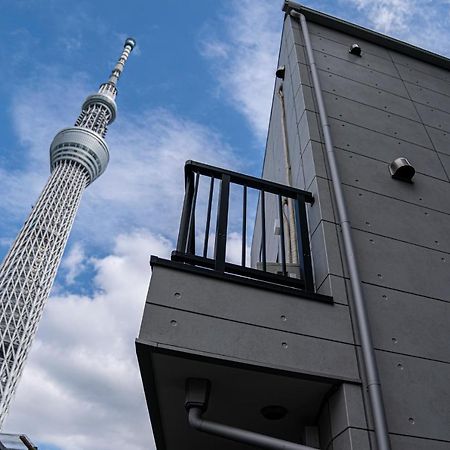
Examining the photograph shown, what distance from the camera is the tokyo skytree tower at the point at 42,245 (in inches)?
1420

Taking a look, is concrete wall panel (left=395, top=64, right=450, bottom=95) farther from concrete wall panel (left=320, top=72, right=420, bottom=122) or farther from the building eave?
concrete wall panel (left=320, top=72, right=420, bottom=122)

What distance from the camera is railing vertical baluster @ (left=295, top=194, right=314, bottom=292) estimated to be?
299 centimetres

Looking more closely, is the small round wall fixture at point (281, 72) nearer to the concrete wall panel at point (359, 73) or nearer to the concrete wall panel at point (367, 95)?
the concrete wall panel at point (359, 73)

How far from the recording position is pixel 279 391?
2447 mm

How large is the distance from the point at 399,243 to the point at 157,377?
2.39 meters

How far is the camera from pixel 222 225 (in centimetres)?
302

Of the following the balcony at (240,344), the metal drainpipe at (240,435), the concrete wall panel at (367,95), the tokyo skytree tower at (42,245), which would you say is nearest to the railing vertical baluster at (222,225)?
the balcony at (240,344)

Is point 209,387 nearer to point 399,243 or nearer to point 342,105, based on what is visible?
point 399,243

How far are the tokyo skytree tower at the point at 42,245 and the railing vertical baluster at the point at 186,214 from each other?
3899cm

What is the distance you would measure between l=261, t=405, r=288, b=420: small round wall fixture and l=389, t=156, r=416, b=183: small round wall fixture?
2.69 m

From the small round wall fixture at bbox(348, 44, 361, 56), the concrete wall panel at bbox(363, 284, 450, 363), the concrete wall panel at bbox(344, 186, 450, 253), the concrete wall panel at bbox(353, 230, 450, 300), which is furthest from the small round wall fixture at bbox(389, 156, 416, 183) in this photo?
the small round wall fixture at bbox(348, 44, 361, 56)

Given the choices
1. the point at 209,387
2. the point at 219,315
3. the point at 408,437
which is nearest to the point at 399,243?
the point at 408,437

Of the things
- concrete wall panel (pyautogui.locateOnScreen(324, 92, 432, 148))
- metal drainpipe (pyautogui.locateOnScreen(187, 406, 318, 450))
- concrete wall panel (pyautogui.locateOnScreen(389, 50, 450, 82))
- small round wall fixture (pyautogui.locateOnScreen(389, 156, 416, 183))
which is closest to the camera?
metal drainpipe (pyautogui.locateOnScreen(187, 406, 318, 450))

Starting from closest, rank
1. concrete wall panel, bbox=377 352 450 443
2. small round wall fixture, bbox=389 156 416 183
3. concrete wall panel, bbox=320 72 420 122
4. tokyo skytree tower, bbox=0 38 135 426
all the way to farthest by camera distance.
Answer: concrete wall panel, bbox=377 352 450 443
small round wall fixture, bbox=389 156 416 183
concrete wall panel, bbox=320 72 420 122
tokyo skytree tower, bbox=0 38 135 426
